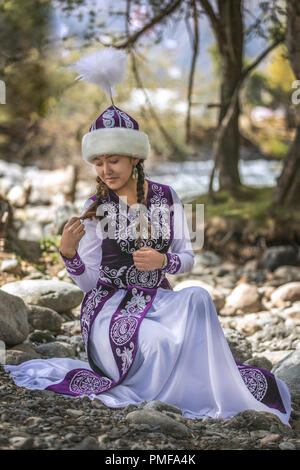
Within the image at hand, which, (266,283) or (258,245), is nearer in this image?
(266,283)

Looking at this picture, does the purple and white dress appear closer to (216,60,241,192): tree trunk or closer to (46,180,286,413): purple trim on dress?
(46,180,286,413): purple trim on dress

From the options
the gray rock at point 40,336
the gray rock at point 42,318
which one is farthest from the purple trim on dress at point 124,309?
the gray rock at point 42,318

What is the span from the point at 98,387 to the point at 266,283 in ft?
12.1

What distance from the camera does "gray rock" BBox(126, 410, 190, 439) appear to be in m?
2.48

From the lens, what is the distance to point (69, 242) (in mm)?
3041

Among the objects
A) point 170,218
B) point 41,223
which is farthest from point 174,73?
point 170,218

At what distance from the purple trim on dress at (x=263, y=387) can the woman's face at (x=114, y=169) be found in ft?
3.91

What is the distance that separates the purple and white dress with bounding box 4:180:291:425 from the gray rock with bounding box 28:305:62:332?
0.96 meters

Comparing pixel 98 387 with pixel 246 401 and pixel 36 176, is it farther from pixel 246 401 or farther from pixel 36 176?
pixel 36 176

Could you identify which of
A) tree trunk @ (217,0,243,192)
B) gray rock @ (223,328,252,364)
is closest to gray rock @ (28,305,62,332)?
gray rock @ (223,328,252,364)

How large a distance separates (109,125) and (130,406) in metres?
1.44

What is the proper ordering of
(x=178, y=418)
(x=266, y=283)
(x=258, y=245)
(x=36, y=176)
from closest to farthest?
1. (x=178, y=418)
2. (x=266, y=283)
3. (x=258, y=245)
4. (x=36, y=176)

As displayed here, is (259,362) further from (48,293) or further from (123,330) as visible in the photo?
(48,293)

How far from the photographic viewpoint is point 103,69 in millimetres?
3316
